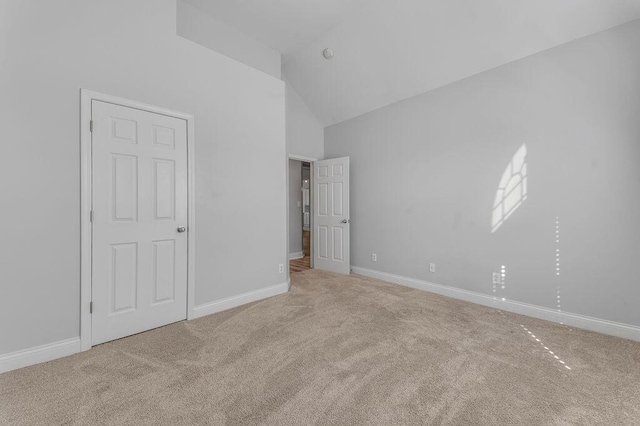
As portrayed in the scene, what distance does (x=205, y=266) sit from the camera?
303cm

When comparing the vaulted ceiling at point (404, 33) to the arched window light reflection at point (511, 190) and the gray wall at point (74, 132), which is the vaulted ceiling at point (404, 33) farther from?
the arched window light reflection at point (511, 190)

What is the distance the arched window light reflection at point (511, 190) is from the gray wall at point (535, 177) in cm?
5

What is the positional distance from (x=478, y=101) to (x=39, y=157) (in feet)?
14.2

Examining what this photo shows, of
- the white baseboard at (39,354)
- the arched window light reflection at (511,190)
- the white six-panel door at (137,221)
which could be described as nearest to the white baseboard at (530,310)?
the arched window light reflection at (511,190)

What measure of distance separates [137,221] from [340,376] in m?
2.17

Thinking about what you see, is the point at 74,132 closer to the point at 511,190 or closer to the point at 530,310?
the point at 511,190

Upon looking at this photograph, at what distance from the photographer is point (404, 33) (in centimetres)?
337

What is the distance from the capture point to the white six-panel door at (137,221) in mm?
2350

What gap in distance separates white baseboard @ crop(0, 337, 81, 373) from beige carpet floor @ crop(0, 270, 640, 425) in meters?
0.08

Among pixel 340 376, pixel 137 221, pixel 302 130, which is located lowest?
pixel 340 376

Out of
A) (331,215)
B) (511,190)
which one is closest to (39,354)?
(331,215)

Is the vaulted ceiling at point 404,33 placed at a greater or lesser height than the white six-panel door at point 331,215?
greater

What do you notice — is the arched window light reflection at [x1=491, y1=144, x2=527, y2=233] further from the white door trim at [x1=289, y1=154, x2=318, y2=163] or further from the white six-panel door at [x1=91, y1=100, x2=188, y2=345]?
the white six-panel door at [x1=91, y1=100, x2=188, y2=345]

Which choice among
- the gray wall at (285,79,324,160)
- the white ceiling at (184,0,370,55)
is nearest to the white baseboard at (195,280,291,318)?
the gray wall at (285,79,324,160)
